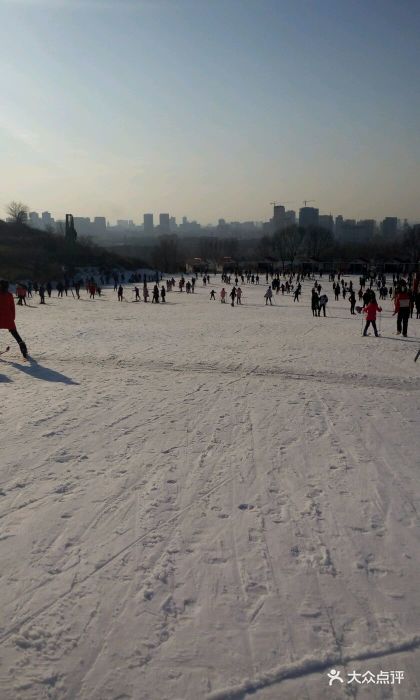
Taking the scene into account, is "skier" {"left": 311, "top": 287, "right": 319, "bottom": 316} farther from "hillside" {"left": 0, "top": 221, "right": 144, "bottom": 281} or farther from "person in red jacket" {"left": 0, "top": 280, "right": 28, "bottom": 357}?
"hillside" {"left": 0, "top": 221, "right": 144, "bottom": 281}

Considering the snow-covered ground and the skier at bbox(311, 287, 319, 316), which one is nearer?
the snow-covered ground

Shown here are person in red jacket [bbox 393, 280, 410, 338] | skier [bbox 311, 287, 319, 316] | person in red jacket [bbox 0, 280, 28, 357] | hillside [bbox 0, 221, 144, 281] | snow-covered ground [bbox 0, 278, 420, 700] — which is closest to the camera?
snow-covered ground [bbox 0, 278, 420, 700]

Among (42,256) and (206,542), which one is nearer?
(206,542)

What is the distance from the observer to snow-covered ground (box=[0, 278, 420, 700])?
2475 millimetres

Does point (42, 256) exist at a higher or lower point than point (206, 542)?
higher

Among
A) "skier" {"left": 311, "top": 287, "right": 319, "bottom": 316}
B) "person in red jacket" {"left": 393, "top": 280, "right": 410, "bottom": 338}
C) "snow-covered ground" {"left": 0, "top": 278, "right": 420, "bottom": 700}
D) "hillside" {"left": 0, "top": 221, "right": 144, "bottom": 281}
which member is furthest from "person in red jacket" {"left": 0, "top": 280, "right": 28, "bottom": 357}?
"hillside" {"left": 0, "top": 221, "right": 144, "bottom": 281}

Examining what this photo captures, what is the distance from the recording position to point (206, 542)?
3447 mm

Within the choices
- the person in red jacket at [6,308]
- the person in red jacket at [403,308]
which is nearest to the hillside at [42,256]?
the person in red jacket at [6,308]

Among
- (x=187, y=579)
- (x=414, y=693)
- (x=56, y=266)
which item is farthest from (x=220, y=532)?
(x=56, y=266)

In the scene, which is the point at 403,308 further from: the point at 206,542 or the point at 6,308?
the point at 206,542

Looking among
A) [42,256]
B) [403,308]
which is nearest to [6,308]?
[403,308]

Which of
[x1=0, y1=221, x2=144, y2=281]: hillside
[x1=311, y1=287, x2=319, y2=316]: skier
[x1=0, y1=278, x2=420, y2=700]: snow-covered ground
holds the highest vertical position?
[x1=0, y1=221, x2=144, y2=281]: hillside

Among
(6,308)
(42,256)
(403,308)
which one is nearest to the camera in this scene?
(6,308)

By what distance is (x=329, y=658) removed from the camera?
2529mm
